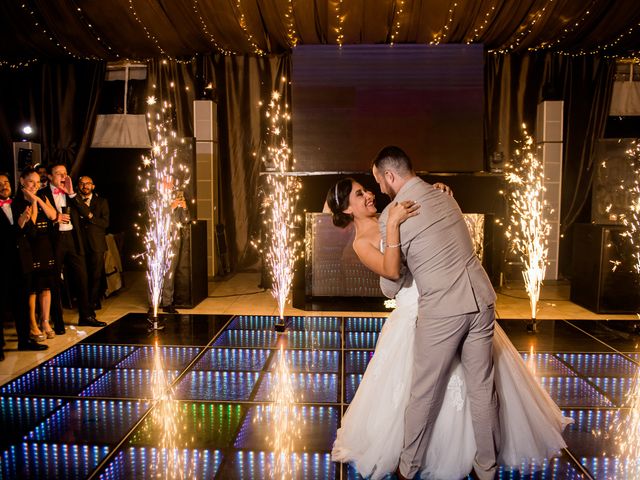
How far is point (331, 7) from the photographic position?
6.58m

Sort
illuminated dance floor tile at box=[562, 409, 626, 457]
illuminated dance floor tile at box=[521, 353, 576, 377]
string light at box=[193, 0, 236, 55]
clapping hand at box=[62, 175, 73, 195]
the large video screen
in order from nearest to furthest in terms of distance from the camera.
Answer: illuminated dance floor tile at box=[562, 409, 626, 457], illuminated dance floor tile at box=[521, 353, 576, 377], clapping hand at box=[62, 175, 73, 195], string light at box=[193, 0, 236, 55], the large video screen

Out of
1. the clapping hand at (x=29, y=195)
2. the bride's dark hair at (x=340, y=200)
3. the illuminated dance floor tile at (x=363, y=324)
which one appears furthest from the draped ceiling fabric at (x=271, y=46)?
the bride's dark hair at (x=340, y=200)

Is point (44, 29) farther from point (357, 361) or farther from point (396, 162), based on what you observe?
point (396, 162)

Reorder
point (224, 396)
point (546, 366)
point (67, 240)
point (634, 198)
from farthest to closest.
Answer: point (634, 198), point (67, 240), point (546, 366), point (224, 396)

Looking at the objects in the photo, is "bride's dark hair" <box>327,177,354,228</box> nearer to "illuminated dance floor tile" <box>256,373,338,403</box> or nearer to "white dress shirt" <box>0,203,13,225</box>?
"illuminated dance floor tile" <box>256,373,338,403</box>

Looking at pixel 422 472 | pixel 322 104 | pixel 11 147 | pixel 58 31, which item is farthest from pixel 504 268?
pixel 11 147

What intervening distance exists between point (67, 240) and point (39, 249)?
1.15 ft

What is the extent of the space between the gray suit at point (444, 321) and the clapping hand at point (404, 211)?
0.09 feet

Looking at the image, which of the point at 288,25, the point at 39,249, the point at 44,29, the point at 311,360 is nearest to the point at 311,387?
the point at 311,360

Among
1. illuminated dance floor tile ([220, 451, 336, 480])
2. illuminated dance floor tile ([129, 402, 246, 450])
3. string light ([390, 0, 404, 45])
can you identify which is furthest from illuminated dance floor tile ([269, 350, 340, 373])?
string light ([390, 0, 404, 45])

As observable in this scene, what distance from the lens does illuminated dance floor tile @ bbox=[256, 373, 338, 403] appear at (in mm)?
3486

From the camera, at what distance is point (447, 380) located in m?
2.35

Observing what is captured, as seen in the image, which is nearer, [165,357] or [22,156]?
[165,357]

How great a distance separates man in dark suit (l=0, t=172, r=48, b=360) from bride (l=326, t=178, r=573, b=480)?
3246mm
